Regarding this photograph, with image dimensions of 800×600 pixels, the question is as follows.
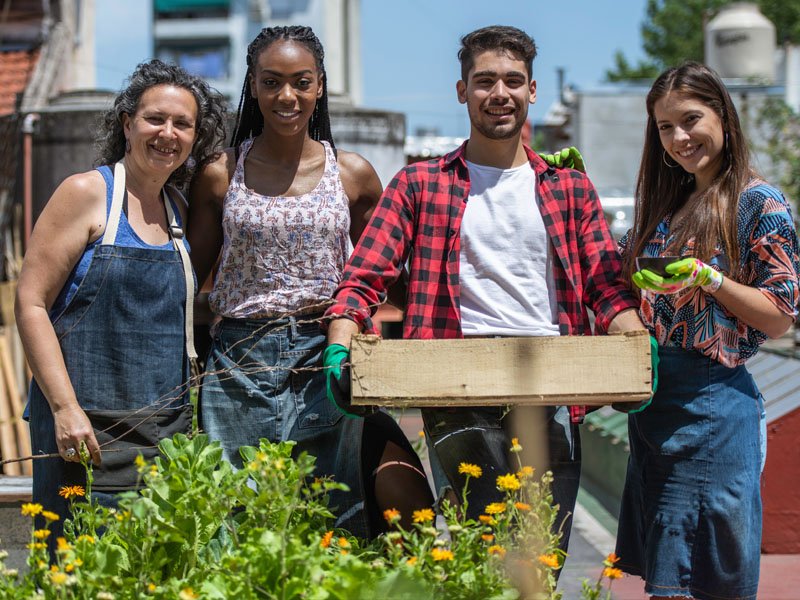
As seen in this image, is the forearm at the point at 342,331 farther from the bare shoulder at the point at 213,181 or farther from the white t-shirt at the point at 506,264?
the bare shoulder at the point at 213,181

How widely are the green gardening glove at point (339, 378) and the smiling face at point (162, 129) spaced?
795 millimetres

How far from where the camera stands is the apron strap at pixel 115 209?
2.50 meters

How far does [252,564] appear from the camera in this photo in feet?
5.77

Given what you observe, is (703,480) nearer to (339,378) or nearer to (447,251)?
(447,251)

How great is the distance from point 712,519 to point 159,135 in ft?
6.15

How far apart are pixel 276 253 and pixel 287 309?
167mm

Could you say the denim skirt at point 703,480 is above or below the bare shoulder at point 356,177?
below

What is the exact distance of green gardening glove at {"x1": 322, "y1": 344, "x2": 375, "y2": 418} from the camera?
2219mm

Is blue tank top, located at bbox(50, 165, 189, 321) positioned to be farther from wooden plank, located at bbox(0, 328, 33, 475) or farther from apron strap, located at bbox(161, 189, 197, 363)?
wooden plank, located at bbox(0, 328, 33, 475)

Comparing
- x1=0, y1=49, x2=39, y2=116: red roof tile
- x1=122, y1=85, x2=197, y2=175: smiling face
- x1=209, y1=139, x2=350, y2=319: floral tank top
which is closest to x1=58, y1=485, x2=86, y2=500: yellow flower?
x1=209, y1=139, x2=350, y2=319: floral tank top

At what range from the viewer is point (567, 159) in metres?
2.73

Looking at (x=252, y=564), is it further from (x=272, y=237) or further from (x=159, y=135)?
(x=159, y=135)

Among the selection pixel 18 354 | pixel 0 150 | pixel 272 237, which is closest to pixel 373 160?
pixel 18 354

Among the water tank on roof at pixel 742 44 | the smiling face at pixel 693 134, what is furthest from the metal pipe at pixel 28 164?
the water tank on roof at pixel 742 44
